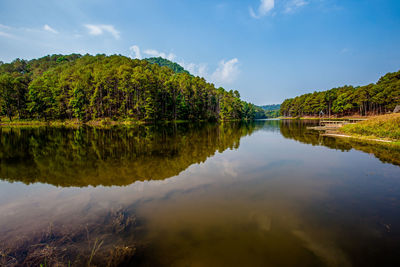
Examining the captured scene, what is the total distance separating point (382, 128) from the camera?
19.8m

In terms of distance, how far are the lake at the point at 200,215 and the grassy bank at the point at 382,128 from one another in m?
11.4

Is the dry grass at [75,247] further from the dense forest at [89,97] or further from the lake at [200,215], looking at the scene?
the dense forest at [89,97]

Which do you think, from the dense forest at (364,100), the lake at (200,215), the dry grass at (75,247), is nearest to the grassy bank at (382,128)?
the lake at (200,215)

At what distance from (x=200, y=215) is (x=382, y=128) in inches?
970

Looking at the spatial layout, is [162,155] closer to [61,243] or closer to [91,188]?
[91,188]

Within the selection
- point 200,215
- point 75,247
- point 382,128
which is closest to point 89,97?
point 75,247

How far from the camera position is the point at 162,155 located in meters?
13.0

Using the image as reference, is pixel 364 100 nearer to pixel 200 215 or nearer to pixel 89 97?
pixel 200 215

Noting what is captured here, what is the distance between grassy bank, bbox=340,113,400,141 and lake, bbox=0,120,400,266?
1142 centimetres

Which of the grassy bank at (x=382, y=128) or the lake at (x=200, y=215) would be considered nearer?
the lake at (x=200, y=215)

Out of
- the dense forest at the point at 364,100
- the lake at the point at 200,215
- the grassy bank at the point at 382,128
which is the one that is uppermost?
the dense forest at the point at 364,100

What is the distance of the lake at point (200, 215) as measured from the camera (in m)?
3.78

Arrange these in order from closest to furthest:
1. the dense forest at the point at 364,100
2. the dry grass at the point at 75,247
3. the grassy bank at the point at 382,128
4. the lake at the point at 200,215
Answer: the dry grass at the point at 75,247, the lake at the point at 200,215, the grassy bank at the point at 382,128, the dense forest at the point at 364,100

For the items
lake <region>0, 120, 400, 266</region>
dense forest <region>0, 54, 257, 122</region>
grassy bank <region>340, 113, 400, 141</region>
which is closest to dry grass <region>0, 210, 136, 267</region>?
lake <region>0, 120, 400, 266</region>
